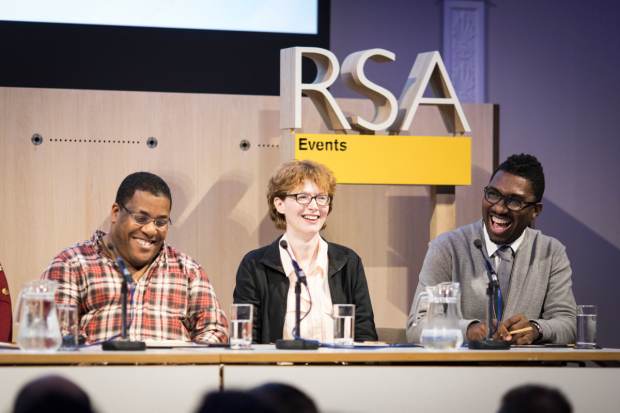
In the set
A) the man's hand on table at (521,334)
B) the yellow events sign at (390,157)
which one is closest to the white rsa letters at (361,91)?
the yellow events sign at (390,157)

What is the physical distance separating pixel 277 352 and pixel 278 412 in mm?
211

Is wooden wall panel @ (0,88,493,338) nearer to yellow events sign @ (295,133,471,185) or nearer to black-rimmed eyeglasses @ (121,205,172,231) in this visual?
yellow events sign @ (295,133,471,185)

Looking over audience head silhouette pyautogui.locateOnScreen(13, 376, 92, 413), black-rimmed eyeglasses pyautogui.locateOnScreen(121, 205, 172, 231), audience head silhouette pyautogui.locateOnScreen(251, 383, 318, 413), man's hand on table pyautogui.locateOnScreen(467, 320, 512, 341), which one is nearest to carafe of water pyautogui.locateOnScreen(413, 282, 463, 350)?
man's hand on table pyautogui.locateOnScreen(467, 320, 512, 341)

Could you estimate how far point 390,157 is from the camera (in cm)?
373

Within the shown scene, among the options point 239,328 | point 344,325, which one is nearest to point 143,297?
point 239,328

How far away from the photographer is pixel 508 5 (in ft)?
16.2

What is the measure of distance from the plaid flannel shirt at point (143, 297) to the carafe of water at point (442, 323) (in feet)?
3.05

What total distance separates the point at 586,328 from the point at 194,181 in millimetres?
2493

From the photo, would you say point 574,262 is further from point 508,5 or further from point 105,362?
point 105,362

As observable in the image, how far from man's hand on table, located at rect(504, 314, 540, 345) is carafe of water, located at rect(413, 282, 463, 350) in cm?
44

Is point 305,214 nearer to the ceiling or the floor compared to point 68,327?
nearer to the ceiling

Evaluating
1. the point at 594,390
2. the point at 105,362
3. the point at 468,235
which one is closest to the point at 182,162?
the point at 468,235

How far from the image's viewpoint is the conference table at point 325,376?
5.91ft

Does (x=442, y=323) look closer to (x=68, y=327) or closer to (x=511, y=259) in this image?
(x=511, y=259)
